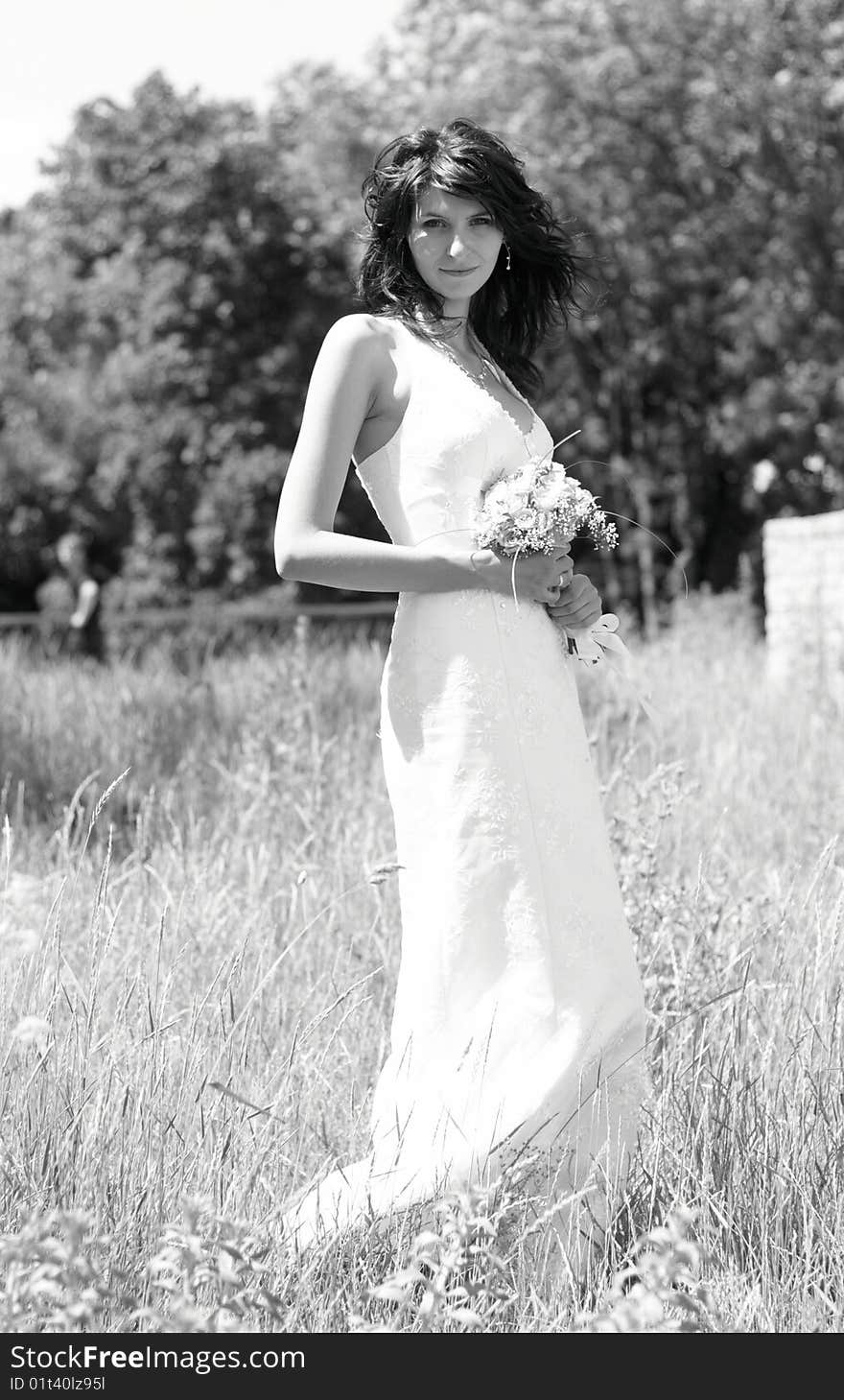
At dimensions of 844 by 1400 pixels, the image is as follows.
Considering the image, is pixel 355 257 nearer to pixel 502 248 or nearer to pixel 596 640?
pixel 502 248

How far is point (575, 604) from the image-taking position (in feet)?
8.56

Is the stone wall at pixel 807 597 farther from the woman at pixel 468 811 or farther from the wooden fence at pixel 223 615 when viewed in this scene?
the woman at pixel 468 811

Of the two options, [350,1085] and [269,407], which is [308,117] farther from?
[350,1085]

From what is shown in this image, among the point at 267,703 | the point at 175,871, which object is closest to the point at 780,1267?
the point at 175,871

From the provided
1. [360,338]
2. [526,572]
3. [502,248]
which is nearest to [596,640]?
[526,572]

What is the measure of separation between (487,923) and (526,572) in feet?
1.88

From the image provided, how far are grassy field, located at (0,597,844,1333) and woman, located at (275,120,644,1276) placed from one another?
0.14 metres

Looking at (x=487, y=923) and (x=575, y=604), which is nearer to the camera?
(x=487, y=923)

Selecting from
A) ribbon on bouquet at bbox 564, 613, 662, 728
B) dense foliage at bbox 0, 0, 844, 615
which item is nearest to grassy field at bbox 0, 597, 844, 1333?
ribbon on bouquet at bbox 564, 613, 662, 728

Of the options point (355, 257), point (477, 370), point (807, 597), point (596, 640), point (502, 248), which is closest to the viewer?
point (596, 640)

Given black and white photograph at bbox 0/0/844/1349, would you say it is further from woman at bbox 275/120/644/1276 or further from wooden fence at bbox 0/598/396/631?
wooden fence at bbox 0/598/396/631

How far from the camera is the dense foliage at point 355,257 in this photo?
19250mm

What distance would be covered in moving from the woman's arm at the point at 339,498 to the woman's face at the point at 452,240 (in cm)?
19
